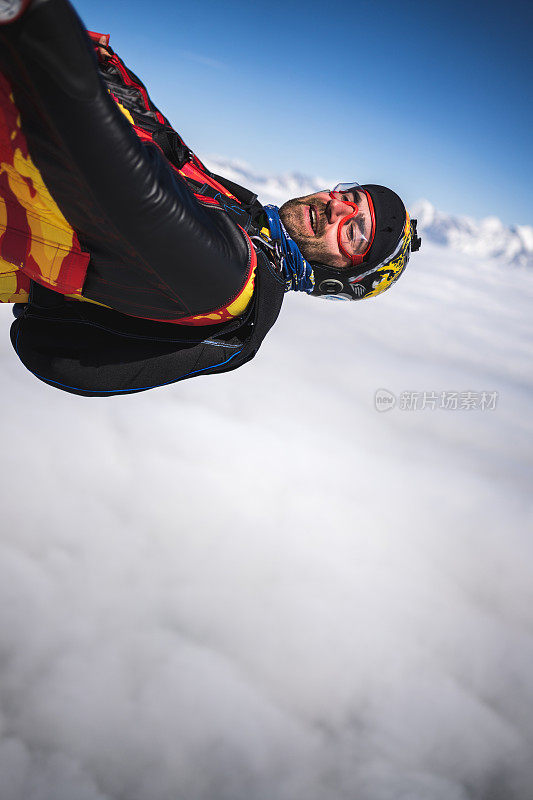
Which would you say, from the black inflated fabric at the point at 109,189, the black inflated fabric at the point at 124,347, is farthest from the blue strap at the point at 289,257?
the black inflated fabric at the point at 109,189

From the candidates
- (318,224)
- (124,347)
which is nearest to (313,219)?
(318,224)

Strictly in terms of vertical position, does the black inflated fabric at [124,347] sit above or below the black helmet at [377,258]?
below

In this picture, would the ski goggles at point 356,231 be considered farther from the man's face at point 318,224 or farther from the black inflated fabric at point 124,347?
the black inflated fabric at point 124,347

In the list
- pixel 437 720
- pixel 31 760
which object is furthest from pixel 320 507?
pixel 31 760

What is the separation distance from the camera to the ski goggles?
1.82 meters

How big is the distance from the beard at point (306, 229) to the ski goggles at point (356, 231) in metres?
0.08

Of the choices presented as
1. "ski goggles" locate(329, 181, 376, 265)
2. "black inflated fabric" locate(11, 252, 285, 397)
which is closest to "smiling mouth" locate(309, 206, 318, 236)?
"ski goggles" locate(329, 181, 376, 265)

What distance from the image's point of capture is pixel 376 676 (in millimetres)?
34906

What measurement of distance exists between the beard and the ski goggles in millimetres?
76

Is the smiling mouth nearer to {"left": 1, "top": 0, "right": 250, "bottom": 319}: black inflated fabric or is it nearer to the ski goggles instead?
the ski goggles

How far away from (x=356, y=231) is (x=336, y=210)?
0.13m

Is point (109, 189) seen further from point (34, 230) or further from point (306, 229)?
point (306, 229)

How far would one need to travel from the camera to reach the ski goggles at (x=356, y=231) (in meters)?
1.82

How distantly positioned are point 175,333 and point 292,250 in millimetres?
601
